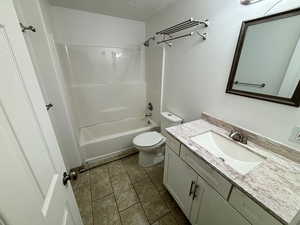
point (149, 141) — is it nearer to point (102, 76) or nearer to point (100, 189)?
point (100, 189)

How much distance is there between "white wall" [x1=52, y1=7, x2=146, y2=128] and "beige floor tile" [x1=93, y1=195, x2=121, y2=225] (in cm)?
148

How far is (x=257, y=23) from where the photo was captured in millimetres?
951

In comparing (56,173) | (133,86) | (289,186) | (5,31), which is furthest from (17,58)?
(133,86)

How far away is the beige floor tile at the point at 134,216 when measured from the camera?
4.19ft

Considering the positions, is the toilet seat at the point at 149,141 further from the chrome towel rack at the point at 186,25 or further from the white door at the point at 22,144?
the chrome towel rack at the point at 186,25

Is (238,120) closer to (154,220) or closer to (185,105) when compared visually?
(185,105)

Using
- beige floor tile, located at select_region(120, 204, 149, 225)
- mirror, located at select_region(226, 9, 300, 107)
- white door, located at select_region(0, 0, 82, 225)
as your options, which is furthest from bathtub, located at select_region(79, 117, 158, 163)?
mirror, located at select_region(226, 9, 300, 107)

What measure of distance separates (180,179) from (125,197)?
75cm

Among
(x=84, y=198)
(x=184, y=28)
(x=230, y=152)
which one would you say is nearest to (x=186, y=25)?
(x=184, y=28)

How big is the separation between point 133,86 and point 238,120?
2016mm

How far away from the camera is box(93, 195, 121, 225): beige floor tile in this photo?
50.6 inches

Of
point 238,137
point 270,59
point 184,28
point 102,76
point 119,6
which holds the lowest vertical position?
point 238,137

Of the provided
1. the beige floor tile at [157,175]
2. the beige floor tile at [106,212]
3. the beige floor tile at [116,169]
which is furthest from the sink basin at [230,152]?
the beige floor tile at [116,169]

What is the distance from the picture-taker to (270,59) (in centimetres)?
92
